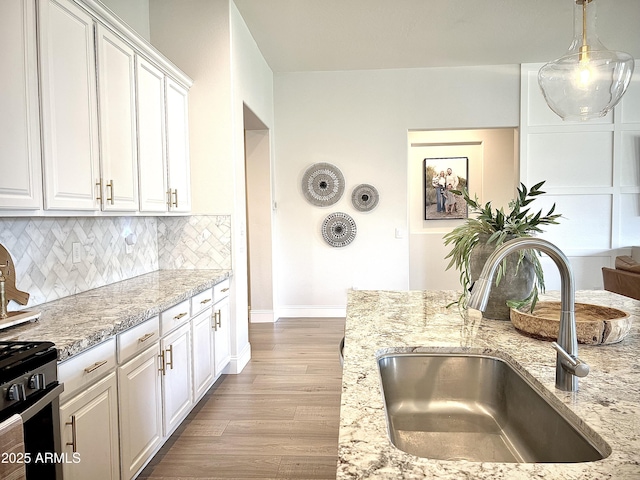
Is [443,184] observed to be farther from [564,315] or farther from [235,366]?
[564,315]

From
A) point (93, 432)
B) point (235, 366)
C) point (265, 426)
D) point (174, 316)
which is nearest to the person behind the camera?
point (93, 432)

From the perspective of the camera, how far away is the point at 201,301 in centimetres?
293

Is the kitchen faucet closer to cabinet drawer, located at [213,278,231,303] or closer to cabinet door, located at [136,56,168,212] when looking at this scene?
cabinet door, located at [136,56,168,212]

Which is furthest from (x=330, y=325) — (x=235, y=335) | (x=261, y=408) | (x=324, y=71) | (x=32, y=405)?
(x=32, y=405)

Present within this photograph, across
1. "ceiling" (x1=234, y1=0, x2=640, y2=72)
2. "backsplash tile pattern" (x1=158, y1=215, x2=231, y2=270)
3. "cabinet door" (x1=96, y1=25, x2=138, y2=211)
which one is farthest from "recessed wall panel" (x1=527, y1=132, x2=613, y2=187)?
"cabinet door" (x1=96, y1=25, x2=138, y2=211)

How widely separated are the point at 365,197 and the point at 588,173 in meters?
2.80

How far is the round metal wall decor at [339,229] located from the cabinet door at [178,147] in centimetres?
228

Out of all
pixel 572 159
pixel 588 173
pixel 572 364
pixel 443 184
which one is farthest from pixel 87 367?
pixel 443 184

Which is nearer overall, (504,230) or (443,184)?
(504,230)

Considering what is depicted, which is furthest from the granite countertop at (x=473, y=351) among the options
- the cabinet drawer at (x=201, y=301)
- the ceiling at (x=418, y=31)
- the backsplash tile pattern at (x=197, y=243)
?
the ceiling at (x=418, y=31)

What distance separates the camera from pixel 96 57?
228 centimetres

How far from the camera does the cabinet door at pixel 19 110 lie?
1627mm

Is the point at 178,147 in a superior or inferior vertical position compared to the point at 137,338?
superior

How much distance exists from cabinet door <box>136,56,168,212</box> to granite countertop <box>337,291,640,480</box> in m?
1.68
